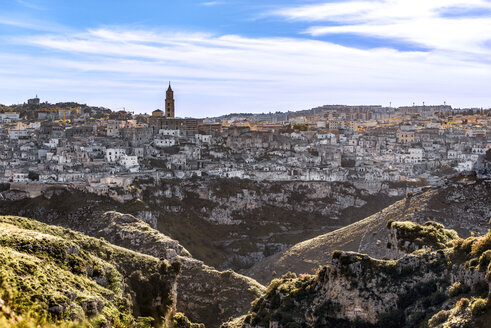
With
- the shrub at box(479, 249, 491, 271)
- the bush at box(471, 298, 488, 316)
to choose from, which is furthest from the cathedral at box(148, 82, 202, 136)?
the bush at box(471, 298, 488, 316)

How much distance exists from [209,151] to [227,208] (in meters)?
20.2

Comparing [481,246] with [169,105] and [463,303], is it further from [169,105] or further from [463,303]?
[169,105]

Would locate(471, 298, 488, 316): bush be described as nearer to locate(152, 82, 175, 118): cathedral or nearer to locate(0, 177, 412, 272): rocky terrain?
locate(0, 177, 412, 272): rocky terrain

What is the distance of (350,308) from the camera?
3850cm

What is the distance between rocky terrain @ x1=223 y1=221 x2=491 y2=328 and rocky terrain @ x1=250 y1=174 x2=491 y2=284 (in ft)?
61.3

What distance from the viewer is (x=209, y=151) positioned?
10200 cm

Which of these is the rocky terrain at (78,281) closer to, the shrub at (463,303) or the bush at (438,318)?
the bush at (438,318)

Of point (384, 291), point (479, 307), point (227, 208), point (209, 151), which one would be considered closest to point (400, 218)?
point (227, 208)

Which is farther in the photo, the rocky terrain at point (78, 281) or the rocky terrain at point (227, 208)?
the rocky terrain at point (227, 208)

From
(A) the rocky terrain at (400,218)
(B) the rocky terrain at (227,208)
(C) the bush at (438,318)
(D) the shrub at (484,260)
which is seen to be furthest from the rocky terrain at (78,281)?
(B) the rocky terrain at (227,208)

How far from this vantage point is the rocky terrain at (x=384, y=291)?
34.4 m

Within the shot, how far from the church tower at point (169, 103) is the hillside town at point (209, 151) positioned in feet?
0.62

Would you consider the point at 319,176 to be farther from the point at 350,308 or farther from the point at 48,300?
the point at 48,300

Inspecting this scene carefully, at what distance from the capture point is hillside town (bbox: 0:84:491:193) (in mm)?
84625
